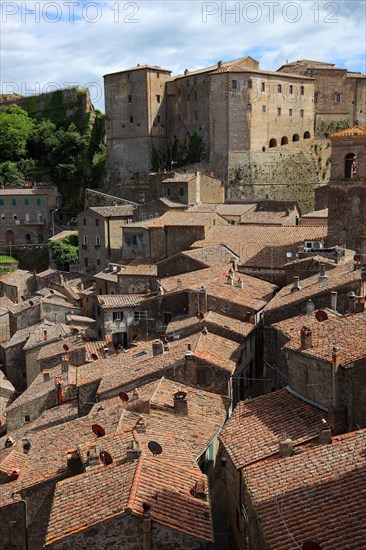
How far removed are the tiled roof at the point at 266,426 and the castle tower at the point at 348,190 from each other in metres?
15.8

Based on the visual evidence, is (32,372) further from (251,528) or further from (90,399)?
(251,528)

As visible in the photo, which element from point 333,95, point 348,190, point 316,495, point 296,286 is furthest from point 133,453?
point 333,95

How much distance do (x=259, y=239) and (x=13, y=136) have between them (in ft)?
162

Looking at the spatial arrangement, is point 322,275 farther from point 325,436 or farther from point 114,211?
point 114,211

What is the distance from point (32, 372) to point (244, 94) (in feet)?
123

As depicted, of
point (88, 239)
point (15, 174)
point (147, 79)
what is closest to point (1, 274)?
point (88, 239)

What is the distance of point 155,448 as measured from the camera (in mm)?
15148

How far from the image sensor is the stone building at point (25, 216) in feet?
214

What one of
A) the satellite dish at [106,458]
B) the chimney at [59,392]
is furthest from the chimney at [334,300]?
the satellite dish at [106,458]

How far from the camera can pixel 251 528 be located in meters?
13.7

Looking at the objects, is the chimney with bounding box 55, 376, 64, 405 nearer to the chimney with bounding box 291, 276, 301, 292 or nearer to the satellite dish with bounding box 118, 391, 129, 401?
the satellite dish with bounding box 118, 391, 129, 401

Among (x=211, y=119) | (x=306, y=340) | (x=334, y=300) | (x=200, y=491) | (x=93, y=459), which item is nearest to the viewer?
(x=200, y=491)

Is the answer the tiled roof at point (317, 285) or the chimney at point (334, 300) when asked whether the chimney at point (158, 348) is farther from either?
the chimney at point (334, 300)

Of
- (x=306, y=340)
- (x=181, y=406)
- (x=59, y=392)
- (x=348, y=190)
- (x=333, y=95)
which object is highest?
(x=333, y=95)
